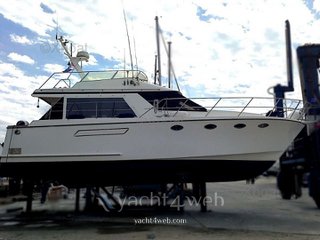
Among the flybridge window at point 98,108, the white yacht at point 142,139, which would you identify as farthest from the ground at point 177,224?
the flybridge window at point 98,108

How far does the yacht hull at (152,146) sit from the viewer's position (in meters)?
9.55

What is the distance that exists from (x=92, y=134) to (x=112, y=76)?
2161 millimetres

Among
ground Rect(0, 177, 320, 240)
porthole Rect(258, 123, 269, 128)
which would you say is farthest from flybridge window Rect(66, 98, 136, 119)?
porthole Rect(258, 123, 269, 128)

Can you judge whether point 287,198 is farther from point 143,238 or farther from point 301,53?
point 143,238

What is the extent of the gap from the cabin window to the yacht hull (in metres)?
0.37

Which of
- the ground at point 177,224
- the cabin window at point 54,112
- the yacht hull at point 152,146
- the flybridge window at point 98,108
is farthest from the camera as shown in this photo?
the cabin window at point 54,112

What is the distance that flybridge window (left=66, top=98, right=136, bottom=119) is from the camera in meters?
10.1

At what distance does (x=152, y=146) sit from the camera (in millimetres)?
9586

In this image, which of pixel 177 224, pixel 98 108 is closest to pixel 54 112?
pixel 98 108

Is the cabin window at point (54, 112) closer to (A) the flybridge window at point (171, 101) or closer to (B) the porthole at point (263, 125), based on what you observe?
(A) the flybridge window at point (171, 101)

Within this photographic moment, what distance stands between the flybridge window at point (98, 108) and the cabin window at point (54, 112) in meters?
0.23

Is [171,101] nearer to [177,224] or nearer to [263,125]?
[263,125]

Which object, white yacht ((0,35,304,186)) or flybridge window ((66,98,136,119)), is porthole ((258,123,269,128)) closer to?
white yacht ((0,35,304,186))

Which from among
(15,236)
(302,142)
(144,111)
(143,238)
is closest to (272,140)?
(302,142)
